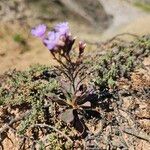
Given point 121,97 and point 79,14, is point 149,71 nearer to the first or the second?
point 121,97

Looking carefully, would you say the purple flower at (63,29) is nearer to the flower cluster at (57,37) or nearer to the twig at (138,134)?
the flower cluster at (57,37)

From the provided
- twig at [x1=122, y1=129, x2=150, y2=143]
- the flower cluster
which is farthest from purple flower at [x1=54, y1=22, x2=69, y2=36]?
twig at [x1=122, y1=129, x2=150, y2=143]

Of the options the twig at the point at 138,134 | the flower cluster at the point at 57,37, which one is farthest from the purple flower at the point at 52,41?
the twig at the point at 138,134

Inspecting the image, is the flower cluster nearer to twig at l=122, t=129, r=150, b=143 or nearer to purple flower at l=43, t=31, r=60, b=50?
purple flower at l=43, t=31, r=60, b=50

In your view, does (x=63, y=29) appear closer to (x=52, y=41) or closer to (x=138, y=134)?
(x=52, y=41)

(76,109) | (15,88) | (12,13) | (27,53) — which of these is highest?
(12,13)

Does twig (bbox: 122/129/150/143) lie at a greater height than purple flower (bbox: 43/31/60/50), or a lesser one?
lesser

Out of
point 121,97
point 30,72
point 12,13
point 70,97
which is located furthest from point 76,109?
point 12,13

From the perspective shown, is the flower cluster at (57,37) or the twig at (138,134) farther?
the twig at (138,134)

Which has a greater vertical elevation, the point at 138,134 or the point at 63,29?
the point at 63,29

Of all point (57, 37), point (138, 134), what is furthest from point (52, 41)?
point (138, 134)


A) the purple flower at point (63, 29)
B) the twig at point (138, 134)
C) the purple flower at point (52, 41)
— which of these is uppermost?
the purple flower at point (63, 29)
